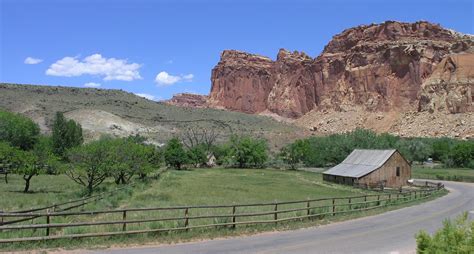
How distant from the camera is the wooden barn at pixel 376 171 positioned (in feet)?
185

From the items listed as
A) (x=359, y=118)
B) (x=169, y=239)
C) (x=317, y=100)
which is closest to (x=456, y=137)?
(x=359, y=118)

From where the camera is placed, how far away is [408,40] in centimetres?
15838

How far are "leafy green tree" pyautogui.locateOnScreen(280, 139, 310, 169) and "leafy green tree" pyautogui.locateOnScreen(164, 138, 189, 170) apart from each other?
19.5 metres

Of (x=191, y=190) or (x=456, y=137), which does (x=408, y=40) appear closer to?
(x=456, y=137)

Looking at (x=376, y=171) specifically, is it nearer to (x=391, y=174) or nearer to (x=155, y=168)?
(x=391, y=174)

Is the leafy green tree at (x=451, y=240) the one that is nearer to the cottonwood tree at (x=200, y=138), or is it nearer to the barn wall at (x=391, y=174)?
the barn wall at (x=391, y=174)

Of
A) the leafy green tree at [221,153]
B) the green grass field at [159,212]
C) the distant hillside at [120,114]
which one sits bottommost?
the green grass field at [159,212]

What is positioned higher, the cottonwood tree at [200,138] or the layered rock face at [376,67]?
the layered rock face at [376,67]

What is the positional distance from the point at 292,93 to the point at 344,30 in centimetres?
3206

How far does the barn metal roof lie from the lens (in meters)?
57.2

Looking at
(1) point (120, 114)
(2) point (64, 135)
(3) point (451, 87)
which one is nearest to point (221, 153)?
(2) point (64, 135)

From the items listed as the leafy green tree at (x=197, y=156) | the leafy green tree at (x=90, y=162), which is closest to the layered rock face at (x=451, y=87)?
the leafy green tree at (x=197, y=156)

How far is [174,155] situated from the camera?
80.9 m

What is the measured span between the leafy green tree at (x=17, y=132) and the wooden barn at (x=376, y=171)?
46544 mm
